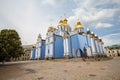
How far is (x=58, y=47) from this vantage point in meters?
35.8

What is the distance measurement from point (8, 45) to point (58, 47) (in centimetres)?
1985

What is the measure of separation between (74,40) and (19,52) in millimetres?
18806

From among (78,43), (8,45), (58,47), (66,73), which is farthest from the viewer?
(58,47)

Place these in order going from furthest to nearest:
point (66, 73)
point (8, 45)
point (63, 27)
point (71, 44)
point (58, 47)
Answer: point (63, 27) → point (58, 47) → point (71, 44) → point (8, 45) → point (66, 73)

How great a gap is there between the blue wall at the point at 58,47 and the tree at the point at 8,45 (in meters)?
15.5

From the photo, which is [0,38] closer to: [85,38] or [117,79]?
[117,79]

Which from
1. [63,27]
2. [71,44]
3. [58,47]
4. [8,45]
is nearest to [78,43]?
[71,44]

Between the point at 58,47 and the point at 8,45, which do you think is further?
the point at 58,47

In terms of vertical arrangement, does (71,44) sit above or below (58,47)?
above

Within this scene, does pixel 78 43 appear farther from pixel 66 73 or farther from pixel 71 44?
pixel 66 73

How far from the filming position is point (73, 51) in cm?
3266

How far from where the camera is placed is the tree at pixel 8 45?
58.8 ft

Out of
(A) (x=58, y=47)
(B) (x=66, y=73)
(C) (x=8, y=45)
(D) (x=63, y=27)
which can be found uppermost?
(D) (x=63, y=27)

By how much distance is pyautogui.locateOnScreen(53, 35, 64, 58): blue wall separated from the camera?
3488 centimetres
